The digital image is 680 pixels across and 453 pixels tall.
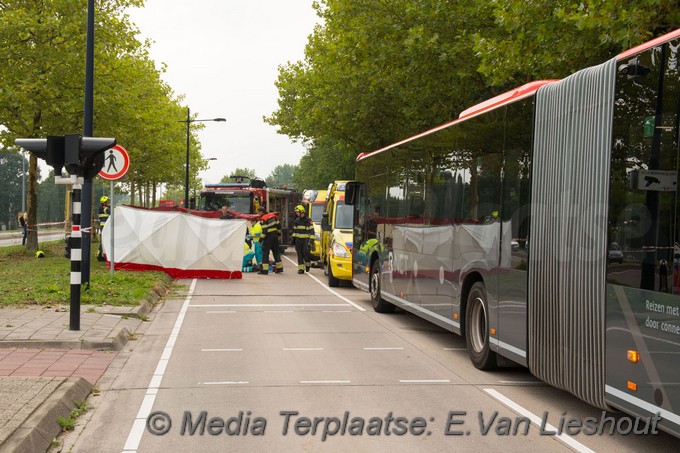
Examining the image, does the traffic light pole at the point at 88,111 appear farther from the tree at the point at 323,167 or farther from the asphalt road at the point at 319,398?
the tree at the point at 323,167

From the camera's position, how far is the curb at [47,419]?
582cm

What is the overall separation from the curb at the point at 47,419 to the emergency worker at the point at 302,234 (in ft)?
57.6

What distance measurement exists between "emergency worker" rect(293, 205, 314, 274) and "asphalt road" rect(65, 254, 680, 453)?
1209 centimetres

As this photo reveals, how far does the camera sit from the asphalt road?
21.6 feet

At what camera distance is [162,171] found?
58.1 meters

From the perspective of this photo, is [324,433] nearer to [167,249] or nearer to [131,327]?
[131,327]

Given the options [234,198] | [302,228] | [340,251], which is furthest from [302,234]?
[234,198]

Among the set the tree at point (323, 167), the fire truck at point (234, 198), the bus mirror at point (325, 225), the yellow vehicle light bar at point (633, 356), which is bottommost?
the yellow vehicle light bar at point (633, 356)

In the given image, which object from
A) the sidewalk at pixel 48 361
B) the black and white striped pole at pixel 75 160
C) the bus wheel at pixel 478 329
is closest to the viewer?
the sidewalk at pixel 48 361

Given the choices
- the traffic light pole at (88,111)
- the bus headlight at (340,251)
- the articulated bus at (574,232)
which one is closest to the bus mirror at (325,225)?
the bus headlight at (340,251)

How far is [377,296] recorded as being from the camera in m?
16.0

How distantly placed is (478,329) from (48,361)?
479cm

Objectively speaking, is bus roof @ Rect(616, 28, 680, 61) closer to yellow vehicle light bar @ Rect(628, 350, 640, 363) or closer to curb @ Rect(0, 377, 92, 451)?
yellow vehicle light bar @ Rect(628, 350, 640, 363)

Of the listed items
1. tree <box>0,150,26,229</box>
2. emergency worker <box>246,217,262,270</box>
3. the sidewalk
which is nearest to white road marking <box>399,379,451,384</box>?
the sidewalk
